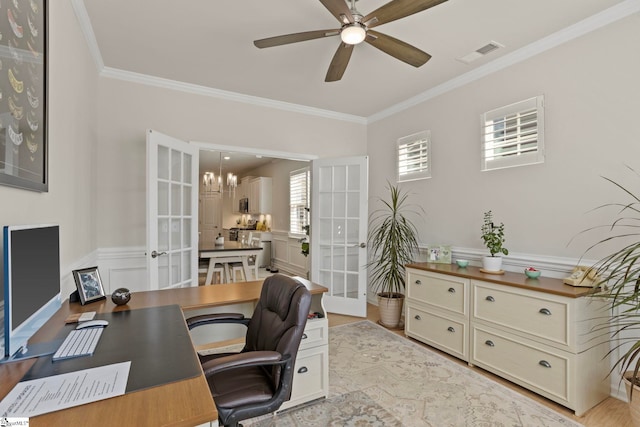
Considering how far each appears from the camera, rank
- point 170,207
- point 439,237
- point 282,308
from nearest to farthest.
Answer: point 282,308, point 170,207, point 439,237

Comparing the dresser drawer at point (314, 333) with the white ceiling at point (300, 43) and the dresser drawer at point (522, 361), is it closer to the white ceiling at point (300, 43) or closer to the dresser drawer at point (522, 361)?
the dresser drawer at point (522, 361)

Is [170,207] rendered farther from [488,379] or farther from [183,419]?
[488,379]

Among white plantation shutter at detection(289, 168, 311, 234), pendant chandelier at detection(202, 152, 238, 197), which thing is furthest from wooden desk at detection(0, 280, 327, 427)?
pendant chandelier at detection(202, 152, 238, 197)

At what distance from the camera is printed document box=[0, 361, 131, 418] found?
2.66 feet

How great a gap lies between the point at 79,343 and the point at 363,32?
2.24 meters

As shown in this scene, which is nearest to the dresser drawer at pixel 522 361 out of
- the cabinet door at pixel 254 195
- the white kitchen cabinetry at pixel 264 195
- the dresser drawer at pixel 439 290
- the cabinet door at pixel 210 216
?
the dresser drawer at pixel 439 290

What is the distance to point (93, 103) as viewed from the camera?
9.75 ft

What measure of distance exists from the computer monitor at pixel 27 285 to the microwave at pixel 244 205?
7.43m

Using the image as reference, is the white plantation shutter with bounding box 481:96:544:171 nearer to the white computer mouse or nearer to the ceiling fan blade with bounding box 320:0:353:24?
the ceiling fan blade with bounding box 320:0:353:24

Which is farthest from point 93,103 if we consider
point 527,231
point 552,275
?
Result: point 552,275

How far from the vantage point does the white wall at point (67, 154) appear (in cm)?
154

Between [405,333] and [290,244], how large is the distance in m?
3.97

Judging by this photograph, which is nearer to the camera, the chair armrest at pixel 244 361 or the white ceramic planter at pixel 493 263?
the chair armrest at pixel 244 361

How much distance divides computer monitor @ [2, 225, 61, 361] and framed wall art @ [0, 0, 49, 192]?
25 cm
